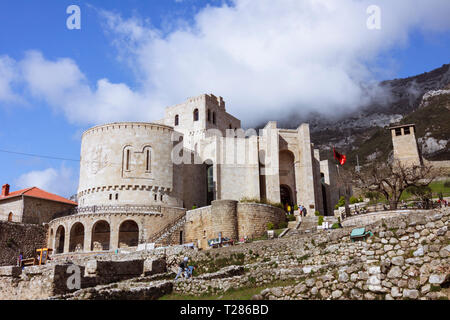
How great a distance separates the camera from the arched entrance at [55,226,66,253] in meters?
37.7

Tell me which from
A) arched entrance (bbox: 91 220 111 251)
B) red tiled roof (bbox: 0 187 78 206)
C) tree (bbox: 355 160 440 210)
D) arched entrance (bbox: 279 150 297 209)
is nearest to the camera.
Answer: tree (bbox: 355 160 440 210)

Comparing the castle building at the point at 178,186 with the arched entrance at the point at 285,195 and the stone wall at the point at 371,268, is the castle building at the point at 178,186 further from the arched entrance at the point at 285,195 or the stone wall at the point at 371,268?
the stone wall at the point at 371,268

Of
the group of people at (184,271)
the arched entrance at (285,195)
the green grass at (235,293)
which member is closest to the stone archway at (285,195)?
the arched entrance at (285,195)

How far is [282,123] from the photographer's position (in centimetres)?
11469

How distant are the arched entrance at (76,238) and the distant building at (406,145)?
3662cm

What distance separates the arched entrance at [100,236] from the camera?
3631cm

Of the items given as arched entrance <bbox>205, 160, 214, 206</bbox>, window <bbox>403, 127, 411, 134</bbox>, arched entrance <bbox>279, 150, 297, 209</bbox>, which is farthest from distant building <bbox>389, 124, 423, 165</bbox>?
arched entrance <bbox>205, 160, 214, 206</bbox>

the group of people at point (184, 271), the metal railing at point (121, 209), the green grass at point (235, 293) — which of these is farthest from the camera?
the metal railing at point (121, 209)

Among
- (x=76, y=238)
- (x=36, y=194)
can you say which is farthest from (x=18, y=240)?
(x=36, y=194)

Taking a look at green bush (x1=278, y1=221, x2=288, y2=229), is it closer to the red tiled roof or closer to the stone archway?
the stone archway

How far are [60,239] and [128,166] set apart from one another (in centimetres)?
954

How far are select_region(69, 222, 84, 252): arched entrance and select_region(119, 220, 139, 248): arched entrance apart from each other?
4.05 meters

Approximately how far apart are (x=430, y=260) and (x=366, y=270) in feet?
5.36
